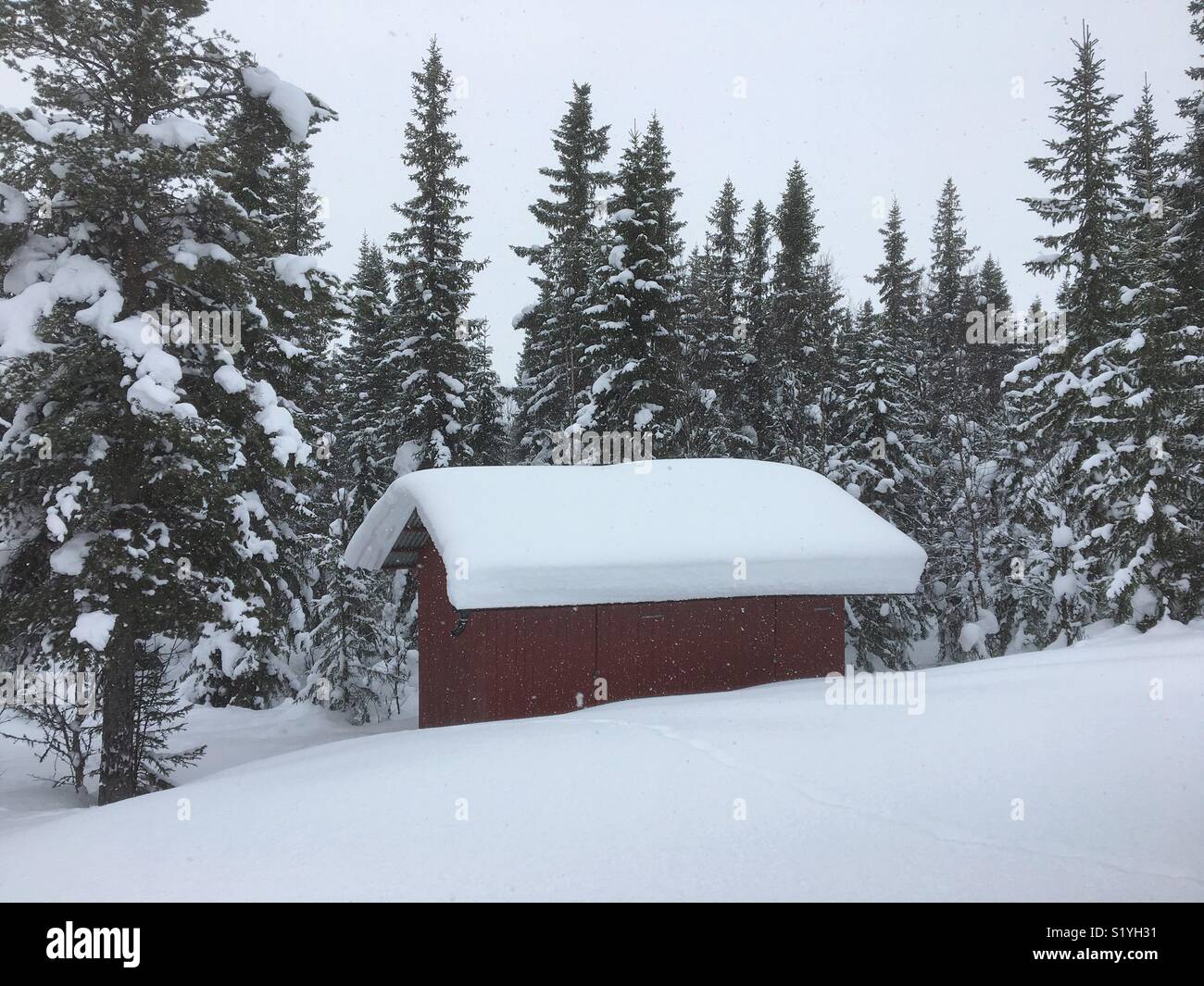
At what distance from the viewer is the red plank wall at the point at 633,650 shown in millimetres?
13133

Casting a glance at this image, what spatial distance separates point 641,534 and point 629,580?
109cm

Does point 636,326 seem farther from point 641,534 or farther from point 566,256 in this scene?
point 641,534

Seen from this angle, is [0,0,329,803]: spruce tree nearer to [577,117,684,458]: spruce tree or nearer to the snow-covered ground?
the snow-covered ground

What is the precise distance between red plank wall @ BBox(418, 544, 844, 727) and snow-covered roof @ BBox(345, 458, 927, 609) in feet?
2.36

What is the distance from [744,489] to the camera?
51.4 feet

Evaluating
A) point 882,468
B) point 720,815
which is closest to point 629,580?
point 720,815

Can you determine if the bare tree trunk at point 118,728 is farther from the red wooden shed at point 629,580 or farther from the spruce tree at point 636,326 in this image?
the spruce tree at point 636,326

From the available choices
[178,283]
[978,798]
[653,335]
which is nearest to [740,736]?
[978,798]

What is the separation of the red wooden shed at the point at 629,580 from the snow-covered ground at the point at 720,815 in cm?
363

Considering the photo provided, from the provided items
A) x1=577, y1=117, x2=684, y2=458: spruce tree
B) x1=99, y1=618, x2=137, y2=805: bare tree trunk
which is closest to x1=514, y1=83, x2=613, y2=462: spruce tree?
x1=577, y1=117, x2=684, y2=458: spruce tree

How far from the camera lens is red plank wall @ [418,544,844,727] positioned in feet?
43.1

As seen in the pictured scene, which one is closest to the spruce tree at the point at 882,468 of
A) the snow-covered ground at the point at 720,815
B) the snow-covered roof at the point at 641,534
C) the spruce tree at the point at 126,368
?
the snow-covered roof at the point at 641,534
